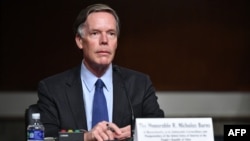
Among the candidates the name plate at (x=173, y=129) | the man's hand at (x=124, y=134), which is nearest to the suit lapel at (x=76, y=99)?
the man's hand at (x=124, y=134)

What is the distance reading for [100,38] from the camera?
7.76ft

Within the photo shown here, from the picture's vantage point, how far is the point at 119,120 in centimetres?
239

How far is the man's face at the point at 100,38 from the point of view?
2.37 m

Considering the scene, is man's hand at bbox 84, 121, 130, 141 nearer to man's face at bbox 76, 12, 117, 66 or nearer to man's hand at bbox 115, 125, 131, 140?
man's hand at bbox 115, 125, 131, 140

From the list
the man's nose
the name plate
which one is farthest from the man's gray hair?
the name plate

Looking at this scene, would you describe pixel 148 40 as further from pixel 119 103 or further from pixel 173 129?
pixel 173 129

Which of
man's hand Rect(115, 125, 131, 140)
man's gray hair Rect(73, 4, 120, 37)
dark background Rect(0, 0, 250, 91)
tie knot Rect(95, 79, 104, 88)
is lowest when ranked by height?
man's hand Rect(115, 125, 131, 140)

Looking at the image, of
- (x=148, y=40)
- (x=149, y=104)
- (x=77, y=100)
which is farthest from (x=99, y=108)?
(x=148, y=40)

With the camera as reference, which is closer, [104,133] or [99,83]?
[104,133]

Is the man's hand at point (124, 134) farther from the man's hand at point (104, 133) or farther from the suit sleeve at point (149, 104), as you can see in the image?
the suit sleeve at point (149, 104)

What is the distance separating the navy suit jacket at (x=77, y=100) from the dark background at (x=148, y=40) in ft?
6.58

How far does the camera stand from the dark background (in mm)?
4535

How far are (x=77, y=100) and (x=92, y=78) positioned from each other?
0.13 metres

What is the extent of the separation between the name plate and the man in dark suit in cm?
53
